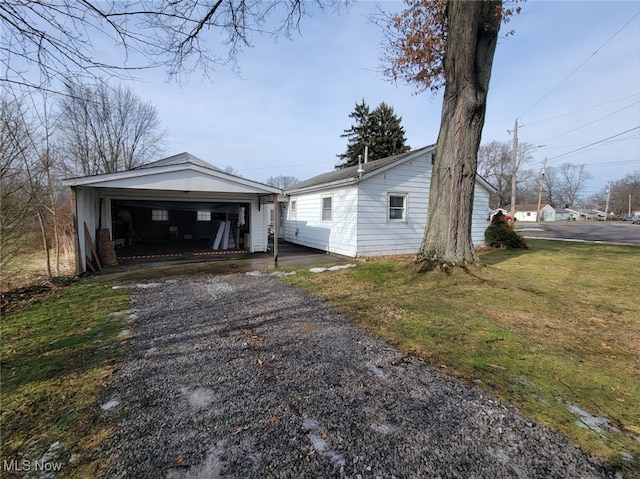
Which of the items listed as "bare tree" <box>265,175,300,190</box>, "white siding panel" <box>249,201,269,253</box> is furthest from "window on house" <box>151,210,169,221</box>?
"bare tree" <box>265,175,300,190</box>

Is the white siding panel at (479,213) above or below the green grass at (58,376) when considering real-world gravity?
above

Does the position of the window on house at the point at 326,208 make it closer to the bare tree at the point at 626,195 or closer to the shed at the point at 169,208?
the shed at the point at 169,208

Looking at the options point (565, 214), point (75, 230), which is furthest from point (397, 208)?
point (565, 214)

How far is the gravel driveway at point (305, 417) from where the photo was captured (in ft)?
5.82

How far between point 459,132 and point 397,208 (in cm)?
455

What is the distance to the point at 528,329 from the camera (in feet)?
13.2

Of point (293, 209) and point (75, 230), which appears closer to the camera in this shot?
point (75, 230)

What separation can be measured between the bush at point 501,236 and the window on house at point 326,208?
714cm

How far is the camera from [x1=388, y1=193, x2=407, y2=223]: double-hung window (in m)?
10.9

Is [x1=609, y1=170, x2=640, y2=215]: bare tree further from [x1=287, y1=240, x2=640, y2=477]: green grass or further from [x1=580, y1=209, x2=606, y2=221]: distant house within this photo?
[x1=287, y1=240, x2=640, y2=477]: green grass

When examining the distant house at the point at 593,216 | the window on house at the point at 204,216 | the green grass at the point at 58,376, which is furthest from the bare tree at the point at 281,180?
the distant house at the point at 593,216

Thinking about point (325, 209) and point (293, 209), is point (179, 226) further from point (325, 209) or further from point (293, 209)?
point (325, 209)

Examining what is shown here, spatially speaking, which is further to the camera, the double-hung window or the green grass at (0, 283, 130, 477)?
the double-hung window

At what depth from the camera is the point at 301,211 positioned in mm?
14148
